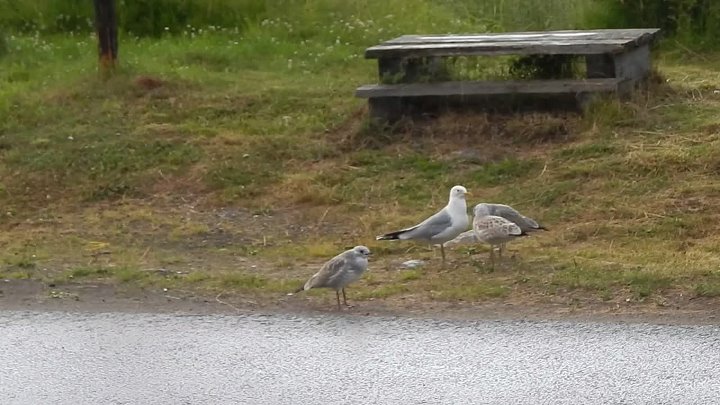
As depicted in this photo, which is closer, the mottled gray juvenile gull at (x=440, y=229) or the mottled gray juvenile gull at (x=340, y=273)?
the mottled gray juvenile gull at (x=340, y=273)

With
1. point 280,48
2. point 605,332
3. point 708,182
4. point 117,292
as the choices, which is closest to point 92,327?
point 117,292

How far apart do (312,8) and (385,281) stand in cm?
862

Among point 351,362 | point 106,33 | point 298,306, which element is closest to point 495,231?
point 298,306

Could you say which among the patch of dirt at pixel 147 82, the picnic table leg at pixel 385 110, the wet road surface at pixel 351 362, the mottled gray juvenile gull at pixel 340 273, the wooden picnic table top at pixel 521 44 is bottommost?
the wet road surface at pixel 351 362

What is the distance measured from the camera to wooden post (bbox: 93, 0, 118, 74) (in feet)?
41.3

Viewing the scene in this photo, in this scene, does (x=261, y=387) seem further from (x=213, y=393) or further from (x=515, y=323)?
(x=515, y=323)

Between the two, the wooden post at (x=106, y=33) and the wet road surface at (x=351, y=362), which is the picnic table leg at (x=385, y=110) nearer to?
the wooden post at (x=106, y=33)

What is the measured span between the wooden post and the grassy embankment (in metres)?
0.23

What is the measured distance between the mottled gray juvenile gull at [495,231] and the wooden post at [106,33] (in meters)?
5.80

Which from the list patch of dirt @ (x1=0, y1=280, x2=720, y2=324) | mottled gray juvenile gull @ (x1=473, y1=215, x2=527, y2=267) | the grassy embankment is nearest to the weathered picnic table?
the grassy embankment

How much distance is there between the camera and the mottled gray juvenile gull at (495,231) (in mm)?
7906

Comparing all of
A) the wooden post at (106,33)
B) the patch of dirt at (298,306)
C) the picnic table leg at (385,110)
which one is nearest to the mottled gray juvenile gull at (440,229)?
the patch of dirt at (298,306)

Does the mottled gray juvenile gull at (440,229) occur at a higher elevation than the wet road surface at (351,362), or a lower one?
higher

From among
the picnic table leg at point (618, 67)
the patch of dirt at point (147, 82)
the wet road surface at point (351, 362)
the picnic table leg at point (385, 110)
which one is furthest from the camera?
the patch of dirt at point (147, 82)
